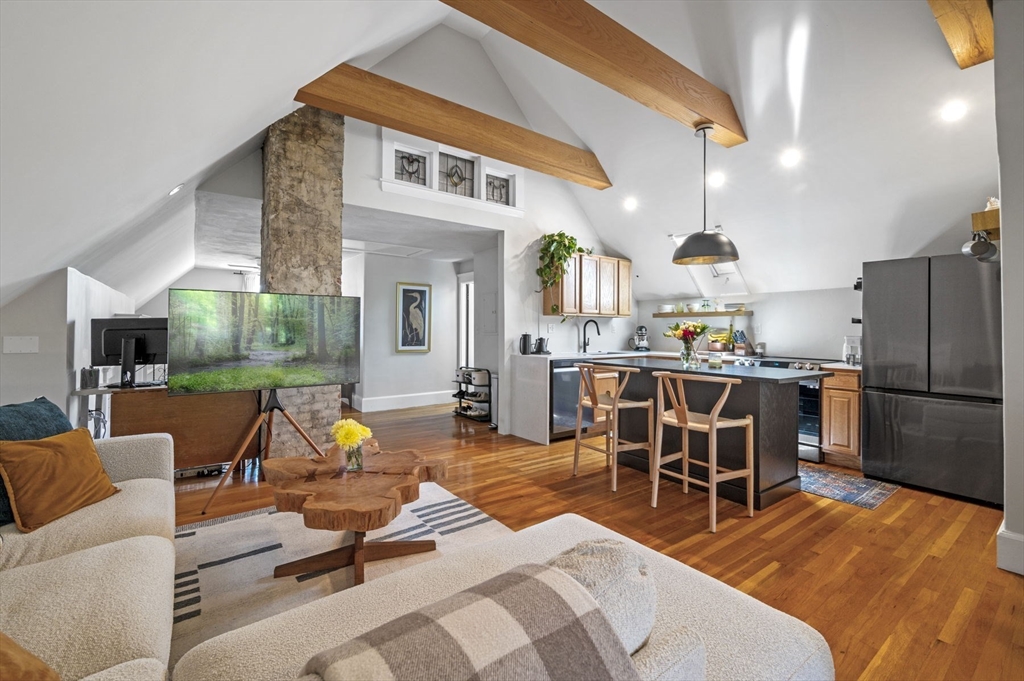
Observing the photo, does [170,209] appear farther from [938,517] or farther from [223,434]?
[938,517]

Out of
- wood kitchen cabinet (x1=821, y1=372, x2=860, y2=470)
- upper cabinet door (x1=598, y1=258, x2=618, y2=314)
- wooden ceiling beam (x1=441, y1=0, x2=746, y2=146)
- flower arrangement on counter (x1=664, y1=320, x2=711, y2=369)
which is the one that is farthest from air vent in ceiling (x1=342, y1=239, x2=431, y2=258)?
wood kitchen cabinet (x1=821, y1=372, x2=860, y2=470)

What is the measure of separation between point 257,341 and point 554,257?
3.34 m

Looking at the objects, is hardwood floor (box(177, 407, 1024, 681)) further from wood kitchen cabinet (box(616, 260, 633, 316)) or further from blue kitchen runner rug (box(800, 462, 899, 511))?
wood kitchen cabinet (box(616, 260, 633, 316))

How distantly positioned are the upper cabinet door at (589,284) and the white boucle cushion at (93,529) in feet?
15.1

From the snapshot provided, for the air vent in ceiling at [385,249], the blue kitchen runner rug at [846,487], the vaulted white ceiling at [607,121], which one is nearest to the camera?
the vaulted white ceiling at [607,121]

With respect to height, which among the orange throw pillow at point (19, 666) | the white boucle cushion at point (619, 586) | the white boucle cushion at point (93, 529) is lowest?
the white boucle cushion at point (93, 529)

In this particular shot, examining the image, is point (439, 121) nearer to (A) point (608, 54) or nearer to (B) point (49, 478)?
(A) point (608, 54)

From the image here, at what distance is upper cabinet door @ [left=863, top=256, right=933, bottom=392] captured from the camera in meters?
3.53

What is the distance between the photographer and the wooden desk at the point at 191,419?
3.48 meters

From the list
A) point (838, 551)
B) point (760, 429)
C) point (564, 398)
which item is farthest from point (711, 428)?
point (564, 398)

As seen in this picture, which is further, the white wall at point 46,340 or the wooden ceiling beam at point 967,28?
the white wall at point 46,340

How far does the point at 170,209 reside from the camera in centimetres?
374

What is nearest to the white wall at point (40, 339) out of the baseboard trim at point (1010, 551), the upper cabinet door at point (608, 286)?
the upper cabinet door at point (608, 286)

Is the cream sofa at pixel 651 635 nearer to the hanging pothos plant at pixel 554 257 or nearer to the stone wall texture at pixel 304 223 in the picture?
the stone wall texture at pixel 304 223
